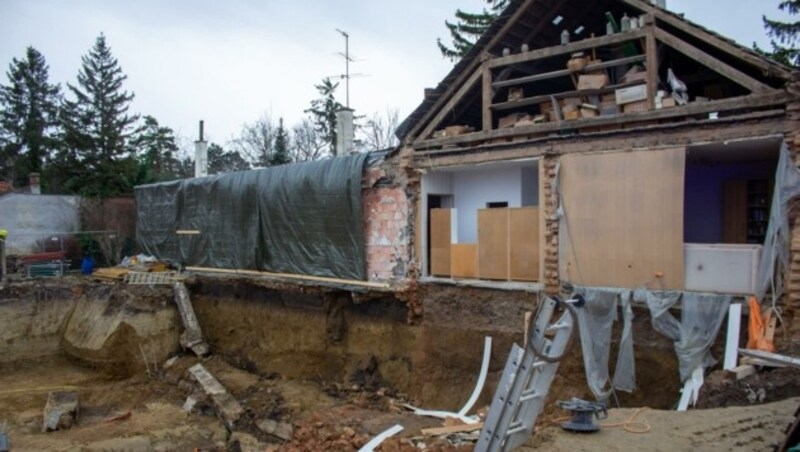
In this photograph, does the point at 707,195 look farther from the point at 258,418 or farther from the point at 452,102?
the point at 258,418

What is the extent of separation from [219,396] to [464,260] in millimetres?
6978

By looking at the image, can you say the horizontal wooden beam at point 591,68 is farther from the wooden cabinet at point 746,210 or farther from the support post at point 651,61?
the wooden cabinet at point 746,210

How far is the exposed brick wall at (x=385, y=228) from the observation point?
13828 mm

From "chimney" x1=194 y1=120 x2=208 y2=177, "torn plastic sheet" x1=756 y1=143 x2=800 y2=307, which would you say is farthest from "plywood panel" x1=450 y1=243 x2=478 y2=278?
"chimney" x1=194 y1=120 x2=208 y2=177

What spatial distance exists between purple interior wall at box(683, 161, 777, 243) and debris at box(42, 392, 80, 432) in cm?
1528

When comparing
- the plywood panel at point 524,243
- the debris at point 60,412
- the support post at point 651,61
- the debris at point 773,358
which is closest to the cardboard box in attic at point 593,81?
the support post at point 651,61

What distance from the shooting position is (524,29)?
12.7m

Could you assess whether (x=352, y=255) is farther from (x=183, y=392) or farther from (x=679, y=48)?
(x=679, y=48)

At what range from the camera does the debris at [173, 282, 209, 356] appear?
1797cm

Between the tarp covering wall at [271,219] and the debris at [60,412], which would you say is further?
the tarp covering wall at [271,219]

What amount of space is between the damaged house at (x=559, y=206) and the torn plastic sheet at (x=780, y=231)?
0.09 ft

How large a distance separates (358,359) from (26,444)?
752cm

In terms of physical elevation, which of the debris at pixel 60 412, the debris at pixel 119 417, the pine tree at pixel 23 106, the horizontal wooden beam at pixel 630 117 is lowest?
the debris at pixel 119 417

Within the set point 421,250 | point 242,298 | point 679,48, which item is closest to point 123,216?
point 242,298
